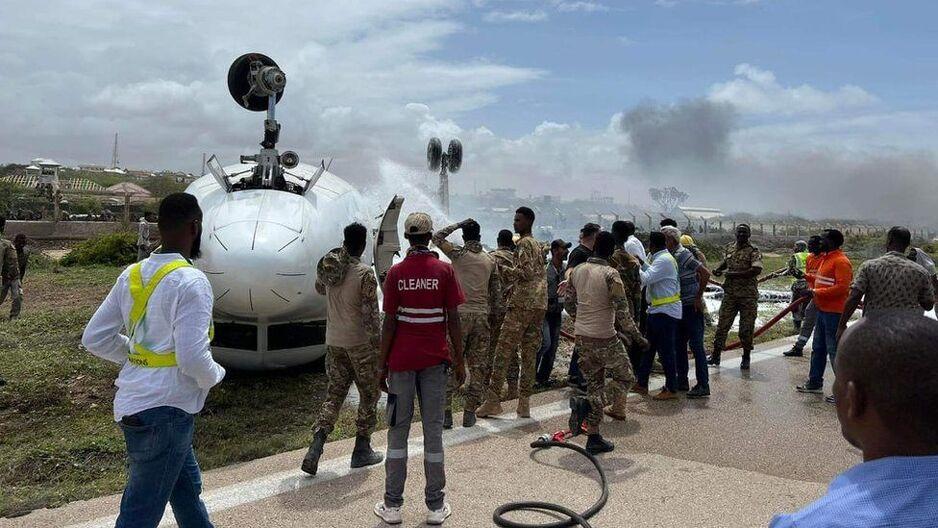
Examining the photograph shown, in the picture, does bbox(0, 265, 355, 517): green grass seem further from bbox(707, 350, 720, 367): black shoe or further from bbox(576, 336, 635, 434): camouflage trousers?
bbox(707, 350, 720, 367): black shoe

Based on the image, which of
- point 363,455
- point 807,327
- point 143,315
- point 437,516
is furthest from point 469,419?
point 807,327

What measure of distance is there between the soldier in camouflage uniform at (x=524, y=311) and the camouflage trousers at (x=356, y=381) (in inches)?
70.7

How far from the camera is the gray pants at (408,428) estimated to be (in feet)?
13.8

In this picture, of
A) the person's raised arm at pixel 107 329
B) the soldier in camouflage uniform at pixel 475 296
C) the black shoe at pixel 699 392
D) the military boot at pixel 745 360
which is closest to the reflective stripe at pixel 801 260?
the military boot at pixel 745 360

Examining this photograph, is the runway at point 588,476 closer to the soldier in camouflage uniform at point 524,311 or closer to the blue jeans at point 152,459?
the soldier in camouflage uniform at point 524,311

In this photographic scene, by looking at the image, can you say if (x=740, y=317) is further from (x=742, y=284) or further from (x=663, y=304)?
(x=663, y=304)

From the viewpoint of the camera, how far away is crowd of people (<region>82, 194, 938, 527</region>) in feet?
9.45

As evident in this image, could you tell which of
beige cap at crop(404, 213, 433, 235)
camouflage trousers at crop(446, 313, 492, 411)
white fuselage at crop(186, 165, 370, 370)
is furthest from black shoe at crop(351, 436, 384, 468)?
white fuselage at crop(186, 165, 370, 370)

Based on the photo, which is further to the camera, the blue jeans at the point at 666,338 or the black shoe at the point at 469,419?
the blue jeans at the point at 666,338

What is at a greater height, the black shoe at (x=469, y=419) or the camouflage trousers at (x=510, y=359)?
the camouflage trousers at (x=510, y=359)

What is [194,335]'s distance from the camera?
2877mm

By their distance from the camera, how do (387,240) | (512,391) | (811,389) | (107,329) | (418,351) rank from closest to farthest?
(107,329) → (418,351) → (512,391) → (811,389) → (387,240)

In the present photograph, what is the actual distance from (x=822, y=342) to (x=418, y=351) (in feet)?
17.6

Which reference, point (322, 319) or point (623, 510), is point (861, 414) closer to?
point (623, 510)
